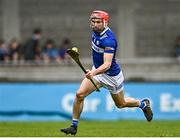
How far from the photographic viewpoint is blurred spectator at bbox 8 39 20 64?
27.3 m

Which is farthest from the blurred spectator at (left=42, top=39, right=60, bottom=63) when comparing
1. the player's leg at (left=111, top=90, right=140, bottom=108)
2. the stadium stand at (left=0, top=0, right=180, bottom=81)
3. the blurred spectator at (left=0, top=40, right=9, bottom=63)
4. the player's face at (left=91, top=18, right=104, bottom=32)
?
the player's face at (left=91, top=18, right=104, bottom=32)

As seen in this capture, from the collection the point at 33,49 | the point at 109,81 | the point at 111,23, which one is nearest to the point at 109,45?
the point at 109,81

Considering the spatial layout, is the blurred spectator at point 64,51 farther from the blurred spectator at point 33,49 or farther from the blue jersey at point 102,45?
the blue jersey at point 102,45

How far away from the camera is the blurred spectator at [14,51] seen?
2731 cm

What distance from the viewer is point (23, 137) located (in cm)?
1424

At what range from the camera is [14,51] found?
89.5ft

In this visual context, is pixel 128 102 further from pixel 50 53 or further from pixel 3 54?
pixel 3 54

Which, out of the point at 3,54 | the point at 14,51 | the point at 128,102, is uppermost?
the point at 128,102

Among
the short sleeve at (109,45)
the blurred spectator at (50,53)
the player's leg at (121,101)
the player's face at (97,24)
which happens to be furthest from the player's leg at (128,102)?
the blurred spectator at (50,53)

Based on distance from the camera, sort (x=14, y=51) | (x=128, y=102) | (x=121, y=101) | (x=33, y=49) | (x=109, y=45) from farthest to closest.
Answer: (x=33, y=49)
(x=14, y=51)
(x=128, y=102)
(x=121, y=101)
(x=109, y=45)

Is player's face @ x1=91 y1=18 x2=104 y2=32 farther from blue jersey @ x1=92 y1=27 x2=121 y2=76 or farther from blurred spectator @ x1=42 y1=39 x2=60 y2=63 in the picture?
blurred spectator @ x1=42 y1=39 x2=60 y2=63

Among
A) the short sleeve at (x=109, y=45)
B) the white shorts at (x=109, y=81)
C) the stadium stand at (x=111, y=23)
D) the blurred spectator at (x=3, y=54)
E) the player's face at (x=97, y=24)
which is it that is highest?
the player's face at (x=97, y=24)

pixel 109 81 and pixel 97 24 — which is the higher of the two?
pixel 97 24

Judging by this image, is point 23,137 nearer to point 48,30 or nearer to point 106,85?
point 106,85
